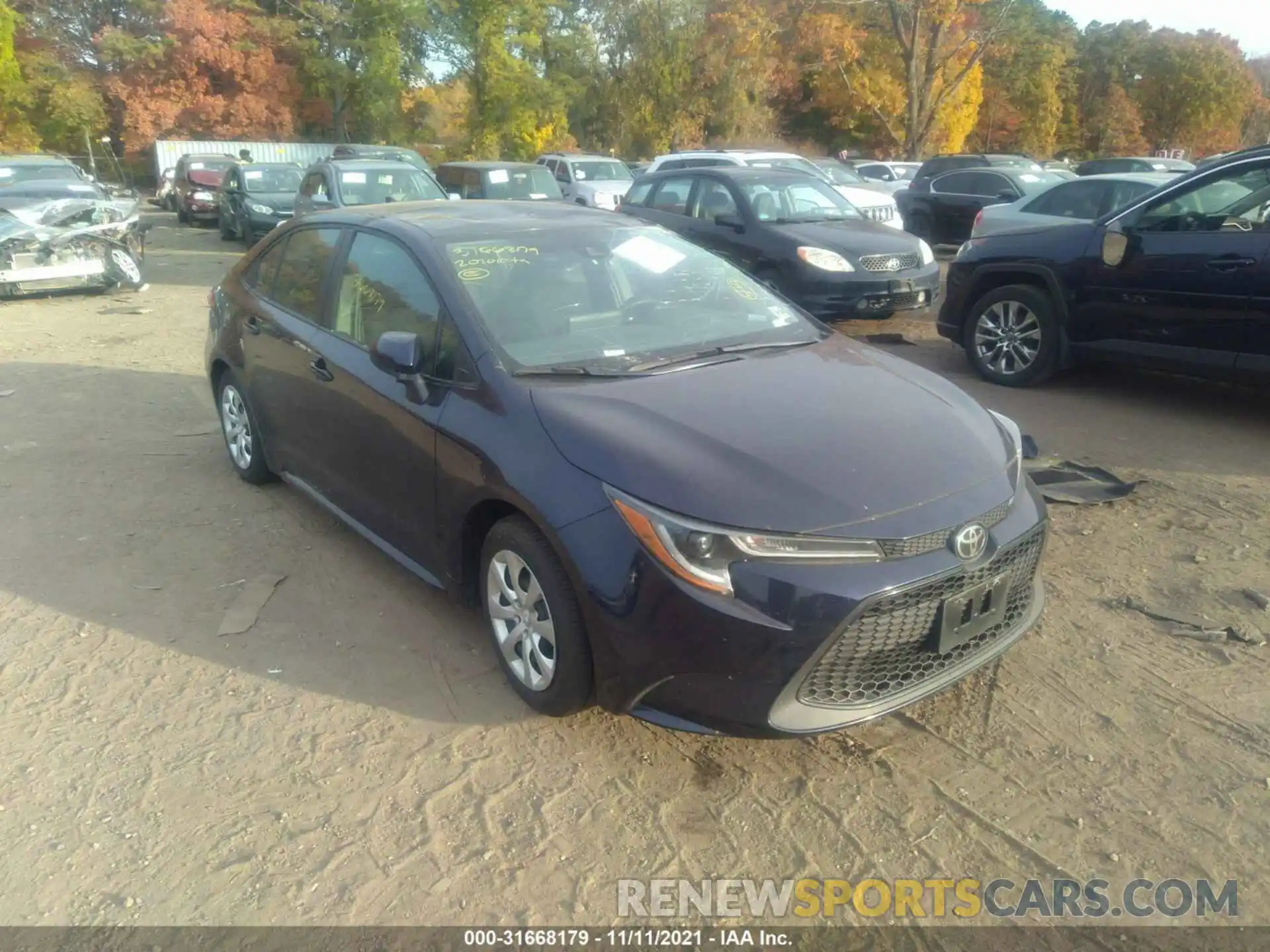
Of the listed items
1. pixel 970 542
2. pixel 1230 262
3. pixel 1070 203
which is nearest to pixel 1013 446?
pixel 970 542

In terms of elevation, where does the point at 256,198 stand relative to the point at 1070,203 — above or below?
below

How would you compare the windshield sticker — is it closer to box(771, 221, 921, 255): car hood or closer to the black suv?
the black suv

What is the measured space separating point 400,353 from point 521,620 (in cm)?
110

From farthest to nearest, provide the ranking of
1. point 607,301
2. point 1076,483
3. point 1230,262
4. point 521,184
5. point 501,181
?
point 521,184
point 501,181
point 1230,262
point 1076,483
point 607,301

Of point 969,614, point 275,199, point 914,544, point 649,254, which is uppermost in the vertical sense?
point 649,254

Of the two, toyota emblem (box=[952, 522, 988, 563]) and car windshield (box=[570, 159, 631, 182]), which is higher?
toyota emblem (box=[952, 522, 988, 563])

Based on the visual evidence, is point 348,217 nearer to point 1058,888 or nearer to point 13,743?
point 13,743

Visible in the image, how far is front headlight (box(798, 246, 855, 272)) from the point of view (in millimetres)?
9352

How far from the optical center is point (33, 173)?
52.5 ft

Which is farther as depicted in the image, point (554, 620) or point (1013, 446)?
point (1013, 446)

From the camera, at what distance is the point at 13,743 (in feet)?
11.6

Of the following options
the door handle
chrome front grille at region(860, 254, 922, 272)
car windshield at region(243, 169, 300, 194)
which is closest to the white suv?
chrome front grille at region(860, 254, 922, 272)

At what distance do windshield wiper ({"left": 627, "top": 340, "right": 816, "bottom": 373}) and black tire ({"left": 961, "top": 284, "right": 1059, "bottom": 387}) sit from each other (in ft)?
12.6

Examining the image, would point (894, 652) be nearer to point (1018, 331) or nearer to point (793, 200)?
point (1018, 331)
